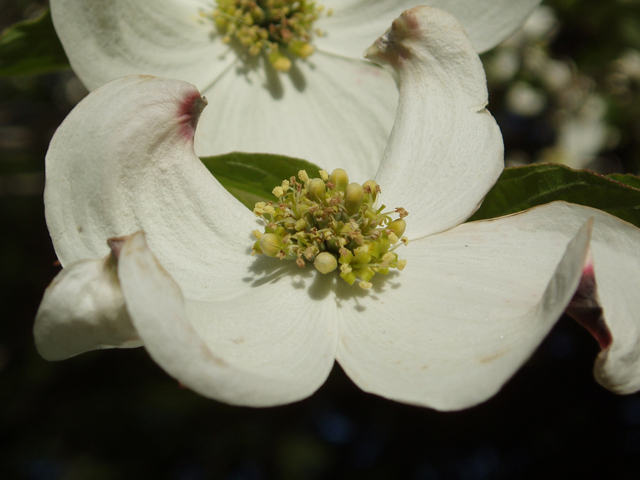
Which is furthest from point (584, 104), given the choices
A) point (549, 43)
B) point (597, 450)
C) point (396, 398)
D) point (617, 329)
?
point (396, 398)

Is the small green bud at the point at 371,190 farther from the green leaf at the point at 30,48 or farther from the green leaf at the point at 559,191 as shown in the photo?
the green leaf at the point at 30,48

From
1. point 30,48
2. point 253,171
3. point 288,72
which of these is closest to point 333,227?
point 253,171

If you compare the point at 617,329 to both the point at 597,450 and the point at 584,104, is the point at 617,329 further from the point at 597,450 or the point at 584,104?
the point at 584,104

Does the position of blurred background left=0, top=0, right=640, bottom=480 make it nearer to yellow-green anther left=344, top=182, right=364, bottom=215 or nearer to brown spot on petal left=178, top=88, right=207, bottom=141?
yellow-green anther left=344, top=182, right=364, bottom=215

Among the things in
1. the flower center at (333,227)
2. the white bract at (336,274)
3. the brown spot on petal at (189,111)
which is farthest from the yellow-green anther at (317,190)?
the brown spot on petal at (189,111)

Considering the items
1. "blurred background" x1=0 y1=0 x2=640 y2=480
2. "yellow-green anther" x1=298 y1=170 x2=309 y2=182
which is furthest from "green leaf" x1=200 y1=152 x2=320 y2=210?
"blurred background" x1=0 y1=0 x2=640 y2=480

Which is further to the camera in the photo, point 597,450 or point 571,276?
point 597,450

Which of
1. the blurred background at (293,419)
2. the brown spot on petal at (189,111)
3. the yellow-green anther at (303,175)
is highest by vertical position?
the brown spot on petal at (189,111)
